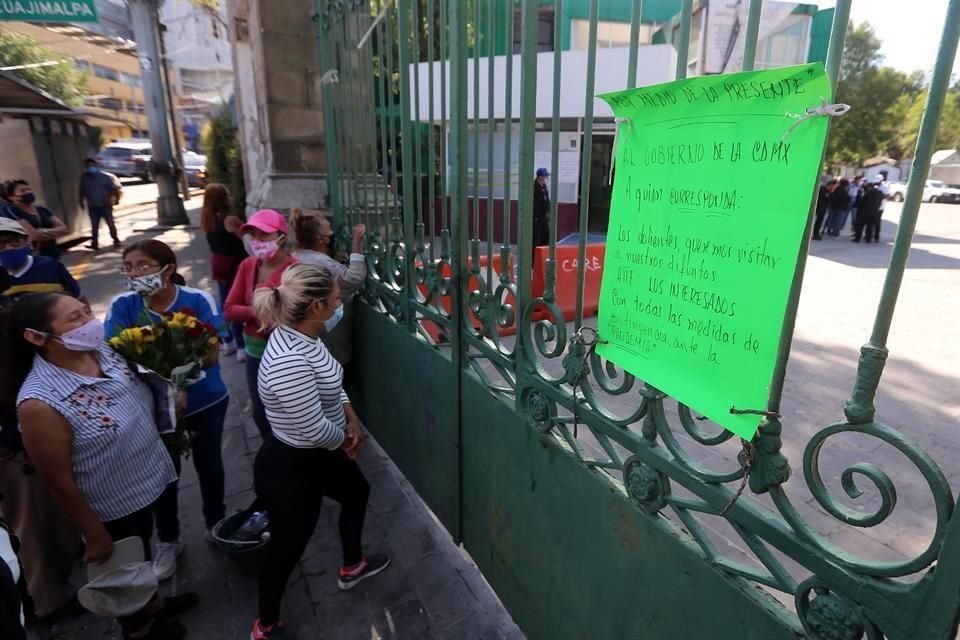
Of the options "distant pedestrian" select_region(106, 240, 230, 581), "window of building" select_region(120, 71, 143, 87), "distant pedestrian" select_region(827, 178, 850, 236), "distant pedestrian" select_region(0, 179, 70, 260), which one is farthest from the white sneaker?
"window of building" select_region(120, 71, 143, 87)

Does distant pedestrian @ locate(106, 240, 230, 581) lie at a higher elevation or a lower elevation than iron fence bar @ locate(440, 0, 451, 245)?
lower

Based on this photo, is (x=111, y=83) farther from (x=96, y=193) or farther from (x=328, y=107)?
(x=328, y=107)

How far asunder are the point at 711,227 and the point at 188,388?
267 cm

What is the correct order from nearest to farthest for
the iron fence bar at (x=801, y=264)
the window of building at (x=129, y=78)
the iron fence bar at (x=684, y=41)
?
the iron fence bar at (x=801, y=264) → the iron fence bar at (x=684, y=41) → the window of building at (x=129, y=78)

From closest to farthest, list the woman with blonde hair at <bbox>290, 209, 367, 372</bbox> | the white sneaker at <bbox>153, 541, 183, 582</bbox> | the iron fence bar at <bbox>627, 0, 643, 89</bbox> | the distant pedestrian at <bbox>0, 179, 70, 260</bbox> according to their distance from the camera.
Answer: the iron fence bar at <bbox>627, 0, 643, 89</bbox>
the white sneaker at <bbox>153, 541, 183, 582</bbox>
the woman with blonde hair at <bbox>290, 209, 367, 372</bbox>
the distant pedestrian at <bbox>0, 179, 70, 260</bbox>

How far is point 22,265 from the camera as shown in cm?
350

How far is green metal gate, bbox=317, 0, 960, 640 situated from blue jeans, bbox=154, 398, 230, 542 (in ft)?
3.45

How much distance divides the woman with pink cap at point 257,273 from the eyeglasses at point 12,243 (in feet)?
4.46

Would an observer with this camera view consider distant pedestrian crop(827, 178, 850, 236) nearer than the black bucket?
No

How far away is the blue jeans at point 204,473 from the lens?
2889 millimetres

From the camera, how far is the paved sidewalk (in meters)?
2.59

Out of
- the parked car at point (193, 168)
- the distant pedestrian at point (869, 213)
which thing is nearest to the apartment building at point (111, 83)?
the parked car at point (193, 168)

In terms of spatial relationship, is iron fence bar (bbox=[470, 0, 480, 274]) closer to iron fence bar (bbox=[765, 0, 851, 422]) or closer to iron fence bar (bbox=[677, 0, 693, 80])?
iron fence bar (bbox=[677, 0, 693, 80])

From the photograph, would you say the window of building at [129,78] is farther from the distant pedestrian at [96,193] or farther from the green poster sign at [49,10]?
the green poster sign at [49,10]
